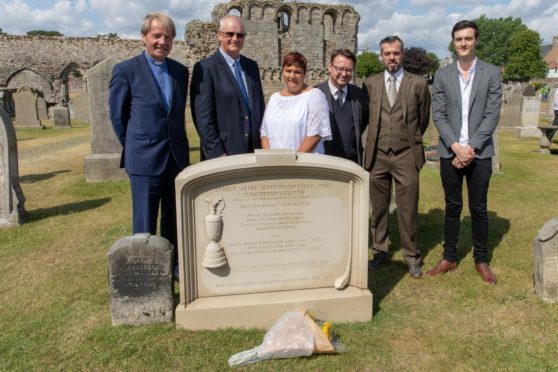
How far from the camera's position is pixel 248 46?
35.8 m

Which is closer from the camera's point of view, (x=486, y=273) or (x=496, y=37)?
(x=486, y=273)

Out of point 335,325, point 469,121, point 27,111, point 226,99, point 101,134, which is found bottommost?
point 335,325

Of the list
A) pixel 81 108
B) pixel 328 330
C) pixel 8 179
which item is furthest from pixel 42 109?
pixel 328 330

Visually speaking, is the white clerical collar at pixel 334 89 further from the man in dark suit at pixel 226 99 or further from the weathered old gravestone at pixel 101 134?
the weathered old gravestone at pixel 101 134

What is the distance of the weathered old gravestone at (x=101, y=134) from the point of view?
7547mm

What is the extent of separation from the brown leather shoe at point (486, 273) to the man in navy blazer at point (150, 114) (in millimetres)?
2804

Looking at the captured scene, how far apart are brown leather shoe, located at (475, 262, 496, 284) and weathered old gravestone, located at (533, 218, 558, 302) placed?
0.39 metres

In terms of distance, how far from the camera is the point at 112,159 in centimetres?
784

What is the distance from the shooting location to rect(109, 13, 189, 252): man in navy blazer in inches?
128

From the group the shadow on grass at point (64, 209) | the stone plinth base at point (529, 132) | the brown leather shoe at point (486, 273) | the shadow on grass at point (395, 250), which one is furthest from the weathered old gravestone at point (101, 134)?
the stone plinth base at point (529, 132)

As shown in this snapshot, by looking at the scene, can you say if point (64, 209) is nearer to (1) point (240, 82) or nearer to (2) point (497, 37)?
(1) point (240, 82)

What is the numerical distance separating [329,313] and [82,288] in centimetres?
221

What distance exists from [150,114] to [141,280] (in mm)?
1258

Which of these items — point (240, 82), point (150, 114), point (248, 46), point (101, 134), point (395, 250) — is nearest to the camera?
point (150, 114)
